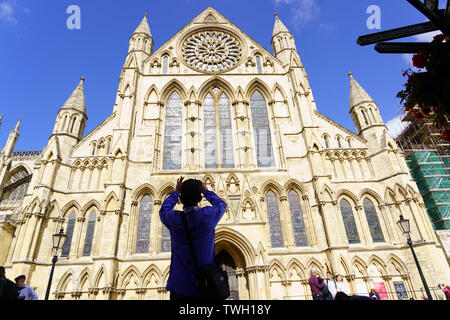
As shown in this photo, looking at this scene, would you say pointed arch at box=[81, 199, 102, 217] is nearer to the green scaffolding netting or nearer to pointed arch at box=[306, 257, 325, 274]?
pointed arch at box=[306, 257, 325, 274]

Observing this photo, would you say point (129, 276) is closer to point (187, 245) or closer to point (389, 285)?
point (187, 245)

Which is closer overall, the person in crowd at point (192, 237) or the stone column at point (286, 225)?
the person in crowd at point (192, 237)

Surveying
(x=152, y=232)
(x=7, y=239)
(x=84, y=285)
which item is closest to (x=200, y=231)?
(x=152, y=232)

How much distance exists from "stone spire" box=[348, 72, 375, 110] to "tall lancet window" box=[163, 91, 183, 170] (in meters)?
11.7

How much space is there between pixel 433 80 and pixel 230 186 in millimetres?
12324

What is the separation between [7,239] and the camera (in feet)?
54.1

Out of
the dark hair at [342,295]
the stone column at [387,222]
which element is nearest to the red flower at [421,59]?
the dark hair at [342,295]

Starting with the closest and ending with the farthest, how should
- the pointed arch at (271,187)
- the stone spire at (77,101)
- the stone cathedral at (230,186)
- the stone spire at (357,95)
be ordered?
1. the stone cathedral at (230,186)
2. the pointed arch at (271,187)
3. the stone spire at (77,101)
4. the stone spire at (357,95)

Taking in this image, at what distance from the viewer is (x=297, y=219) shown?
14.7 meters

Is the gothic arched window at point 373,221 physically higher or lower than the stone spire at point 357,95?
lower

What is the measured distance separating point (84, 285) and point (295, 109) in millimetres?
15519

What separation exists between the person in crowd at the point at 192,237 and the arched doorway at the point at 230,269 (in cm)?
1163

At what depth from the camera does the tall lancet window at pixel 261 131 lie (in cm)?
1683

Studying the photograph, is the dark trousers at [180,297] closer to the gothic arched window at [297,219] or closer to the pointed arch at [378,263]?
the gothic arched window at [297,219]
